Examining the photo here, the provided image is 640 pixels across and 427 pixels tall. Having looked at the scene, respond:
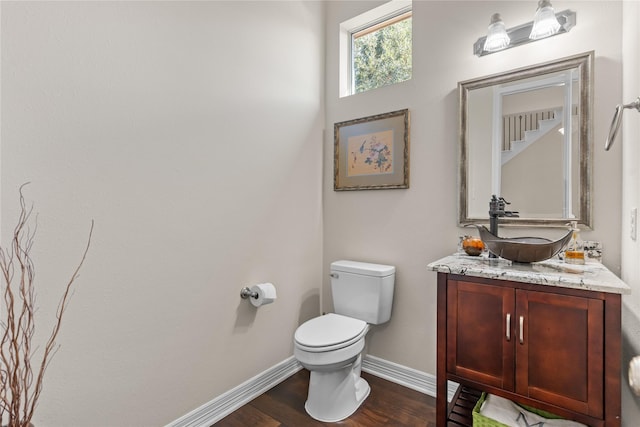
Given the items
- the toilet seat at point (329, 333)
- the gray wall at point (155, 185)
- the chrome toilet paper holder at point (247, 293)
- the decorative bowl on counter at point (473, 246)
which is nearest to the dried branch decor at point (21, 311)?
the gray wall at point (155, 185)

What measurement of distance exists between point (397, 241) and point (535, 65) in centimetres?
122

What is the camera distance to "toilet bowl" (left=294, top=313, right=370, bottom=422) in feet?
5.25

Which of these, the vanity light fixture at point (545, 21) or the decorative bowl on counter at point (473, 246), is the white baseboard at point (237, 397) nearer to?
the decorative bowl on counter at point (473, 246)

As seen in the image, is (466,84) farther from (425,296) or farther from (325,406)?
(325,406)

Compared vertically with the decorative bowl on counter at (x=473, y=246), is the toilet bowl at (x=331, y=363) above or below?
below

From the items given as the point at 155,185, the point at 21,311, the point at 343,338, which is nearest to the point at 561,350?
the point at 343,338

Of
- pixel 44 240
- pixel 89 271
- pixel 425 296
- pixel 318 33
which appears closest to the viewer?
pixel 44 240

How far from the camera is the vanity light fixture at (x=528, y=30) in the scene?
1.47m

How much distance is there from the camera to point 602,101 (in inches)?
57.1

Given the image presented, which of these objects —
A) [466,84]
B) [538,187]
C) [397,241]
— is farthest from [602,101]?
[397,241]

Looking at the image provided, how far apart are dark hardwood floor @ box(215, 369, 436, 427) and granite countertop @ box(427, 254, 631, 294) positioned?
0.91 meters

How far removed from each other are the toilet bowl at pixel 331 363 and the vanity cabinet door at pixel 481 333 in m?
0.52

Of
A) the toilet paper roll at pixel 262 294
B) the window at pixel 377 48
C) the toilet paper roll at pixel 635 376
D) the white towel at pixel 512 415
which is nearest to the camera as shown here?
the toilet paper roll at pixel 635 376

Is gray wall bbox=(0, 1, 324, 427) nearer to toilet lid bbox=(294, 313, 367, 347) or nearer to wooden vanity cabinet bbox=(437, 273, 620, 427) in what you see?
toilet lid bbox=(294, 313, 367, 347)
